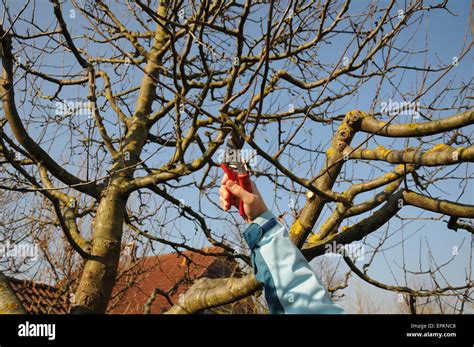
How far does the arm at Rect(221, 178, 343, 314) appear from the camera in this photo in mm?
1207

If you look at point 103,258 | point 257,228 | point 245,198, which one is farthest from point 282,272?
point 103,258

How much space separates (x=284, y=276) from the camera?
1.24 meters

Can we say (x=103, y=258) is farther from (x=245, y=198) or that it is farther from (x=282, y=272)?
(x=282, y=272)

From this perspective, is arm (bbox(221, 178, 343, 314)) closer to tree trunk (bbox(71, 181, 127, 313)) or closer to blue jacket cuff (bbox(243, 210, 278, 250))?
blue jacket cuff (bbox(243, 210, 278, 250))

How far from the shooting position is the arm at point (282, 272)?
121 cm

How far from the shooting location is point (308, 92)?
5574 mm

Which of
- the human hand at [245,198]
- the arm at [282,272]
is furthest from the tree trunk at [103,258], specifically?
the arm at [282,272]

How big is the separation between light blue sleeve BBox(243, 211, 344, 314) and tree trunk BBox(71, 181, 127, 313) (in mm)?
3168

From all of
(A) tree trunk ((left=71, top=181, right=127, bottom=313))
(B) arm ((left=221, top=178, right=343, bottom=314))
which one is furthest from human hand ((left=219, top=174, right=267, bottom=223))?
(A) tree trunk ((left=71, top=181, right=127, bottom=313))
